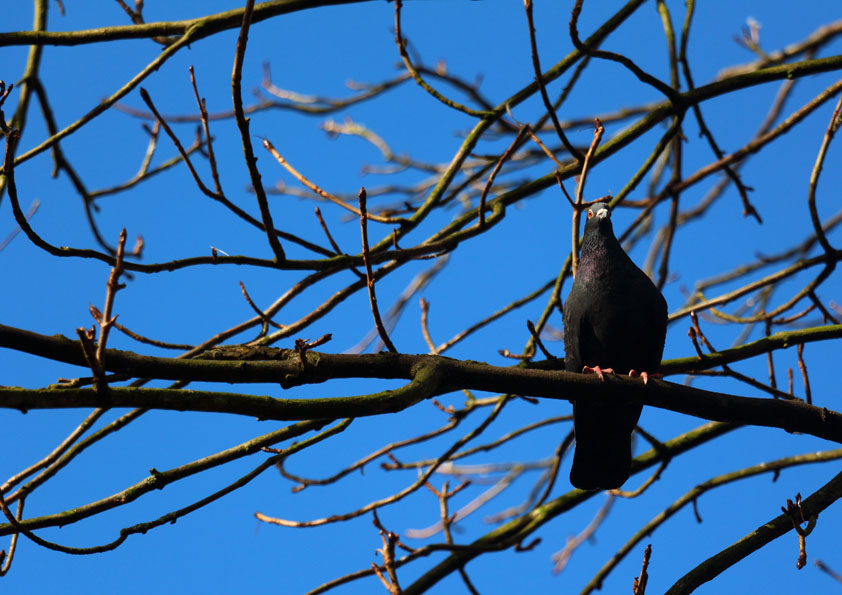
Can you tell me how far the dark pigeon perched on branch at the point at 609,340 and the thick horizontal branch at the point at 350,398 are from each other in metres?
0.89

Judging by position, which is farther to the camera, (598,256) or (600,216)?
(600,216)

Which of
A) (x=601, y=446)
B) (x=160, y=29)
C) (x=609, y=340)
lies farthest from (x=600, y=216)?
(x=160, y=29)

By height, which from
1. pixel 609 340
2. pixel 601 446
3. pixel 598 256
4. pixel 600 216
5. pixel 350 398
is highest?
pixel 600 216

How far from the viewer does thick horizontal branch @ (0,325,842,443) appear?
6.99 feet

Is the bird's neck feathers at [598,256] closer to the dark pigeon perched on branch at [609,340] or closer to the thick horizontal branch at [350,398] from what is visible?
the dark pigeon perched on branch at [609,340]

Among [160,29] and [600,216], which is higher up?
[160,29]

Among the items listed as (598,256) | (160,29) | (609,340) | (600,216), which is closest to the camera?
(160,29)

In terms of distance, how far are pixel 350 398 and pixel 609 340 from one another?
1.96 m

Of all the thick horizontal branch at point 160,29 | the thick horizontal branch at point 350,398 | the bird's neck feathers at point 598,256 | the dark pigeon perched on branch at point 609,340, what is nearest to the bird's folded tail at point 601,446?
the dark pigeon perched on branch at point 609,340

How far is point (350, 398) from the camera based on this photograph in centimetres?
237

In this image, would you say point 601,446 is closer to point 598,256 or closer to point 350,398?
point 598,256

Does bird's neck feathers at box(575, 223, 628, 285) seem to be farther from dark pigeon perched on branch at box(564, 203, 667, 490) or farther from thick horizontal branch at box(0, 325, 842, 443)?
thick horizontal branch at box(0, 325, 842, 443)

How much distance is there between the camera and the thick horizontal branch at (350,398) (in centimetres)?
213

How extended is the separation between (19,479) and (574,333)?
2.48 meters
